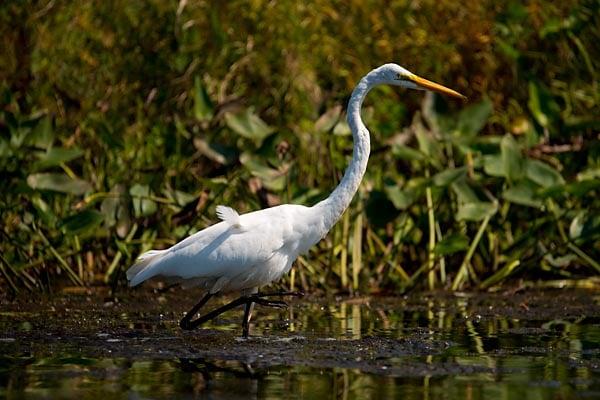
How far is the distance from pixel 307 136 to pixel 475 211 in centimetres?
158

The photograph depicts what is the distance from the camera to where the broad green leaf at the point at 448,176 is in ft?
27.5

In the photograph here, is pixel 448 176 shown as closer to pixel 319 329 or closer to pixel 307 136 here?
pixel 307 136

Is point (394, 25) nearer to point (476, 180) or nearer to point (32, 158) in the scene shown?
point (476, 180)

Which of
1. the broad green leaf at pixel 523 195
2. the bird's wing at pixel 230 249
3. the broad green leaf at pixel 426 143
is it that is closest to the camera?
the bird's wing at pixel 230 249

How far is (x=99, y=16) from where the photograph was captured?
9867mm

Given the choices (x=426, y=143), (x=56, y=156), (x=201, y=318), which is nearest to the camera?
(x=201, y=318)

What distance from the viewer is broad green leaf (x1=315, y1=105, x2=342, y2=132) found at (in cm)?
842

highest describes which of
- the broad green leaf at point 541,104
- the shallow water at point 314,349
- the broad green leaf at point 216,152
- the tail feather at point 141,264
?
the broad green leaf at point 541,104

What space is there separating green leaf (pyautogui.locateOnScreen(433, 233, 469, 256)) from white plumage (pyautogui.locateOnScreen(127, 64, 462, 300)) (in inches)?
64.2

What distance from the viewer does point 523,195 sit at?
8.52m

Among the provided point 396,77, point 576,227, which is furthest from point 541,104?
point 396,77

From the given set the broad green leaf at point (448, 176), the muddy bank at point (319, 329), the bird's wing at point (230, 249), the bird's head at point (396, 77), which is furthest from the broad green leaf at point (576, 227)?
the bird's wing at point (230, 249)

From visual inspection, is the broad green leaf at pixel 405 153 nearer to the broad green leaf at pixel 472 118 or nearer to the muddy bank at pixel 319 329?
the broad green leaf at pixel 472 118

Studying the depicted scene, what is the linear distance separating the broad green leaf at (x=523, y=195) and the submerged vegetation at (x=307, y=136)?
0.4 inches
